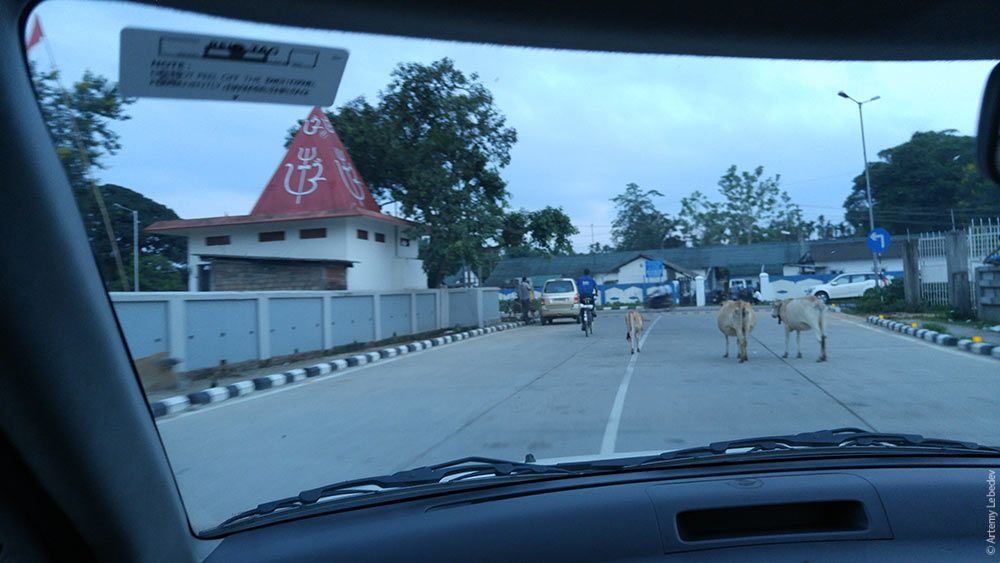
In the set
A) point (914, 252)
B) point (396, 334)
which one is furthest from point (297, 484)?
point (914, 252)

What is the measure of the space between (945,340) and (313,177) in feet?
43.8

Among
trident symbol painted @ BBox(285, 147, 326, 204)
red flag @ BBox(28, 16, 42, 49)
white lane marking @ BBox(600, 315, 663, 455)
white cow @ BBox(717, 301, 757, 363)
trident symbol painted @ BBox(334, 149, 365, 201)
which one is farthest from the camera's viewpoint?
white cow @ BBox(717, 301, 757, 363)

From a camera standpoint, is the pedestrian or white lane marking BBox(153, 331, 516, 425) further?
the pedestrian

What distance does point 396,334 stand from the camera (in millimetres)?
19641

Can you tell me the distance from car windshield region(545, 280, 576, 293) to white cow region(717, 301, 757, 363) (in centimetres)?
1406

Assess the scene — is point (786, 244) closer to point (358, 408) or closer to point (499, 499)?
point (358, 408)

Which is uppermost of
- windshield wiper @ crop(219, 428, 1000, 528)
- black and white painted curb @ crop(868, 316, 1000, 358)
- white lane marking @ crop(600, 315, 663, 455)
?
windshield wiper @ crop(219, 428, 1000, 528)

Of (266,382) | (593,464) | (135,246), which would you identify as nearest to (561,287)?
(266,382)

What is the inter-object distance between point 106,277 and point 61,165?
388mm

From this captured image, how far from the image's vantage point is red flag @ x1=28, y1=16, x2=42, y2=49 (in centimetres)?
201

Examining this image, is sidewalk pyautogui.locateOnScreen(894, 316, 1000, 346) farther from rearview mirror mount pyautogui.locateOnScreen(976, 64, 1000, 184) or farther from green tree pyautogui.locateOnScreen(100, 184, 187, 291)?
green tree pyautogui.locateOnScreen(100, 184, 187, 291)

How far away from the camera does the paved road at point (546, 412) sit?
4973mm

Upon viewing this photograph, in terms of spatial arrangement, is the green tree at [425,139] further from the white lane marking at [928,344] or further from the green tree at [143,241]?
the white lane marking at [928,344]

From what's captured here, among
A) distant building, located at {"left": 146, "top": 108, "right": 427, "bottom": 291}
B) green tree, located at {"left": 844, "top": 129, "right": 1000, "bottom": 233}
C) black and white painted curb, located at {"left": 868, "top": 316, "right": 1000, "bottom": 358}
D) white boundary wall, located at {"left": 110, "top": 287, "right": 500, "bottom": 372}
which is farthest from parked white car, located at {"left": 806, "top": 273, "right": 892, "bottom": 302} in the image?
distant building, located at {"left": 146, "top": 108, "right": 427, "bottom": 291}
